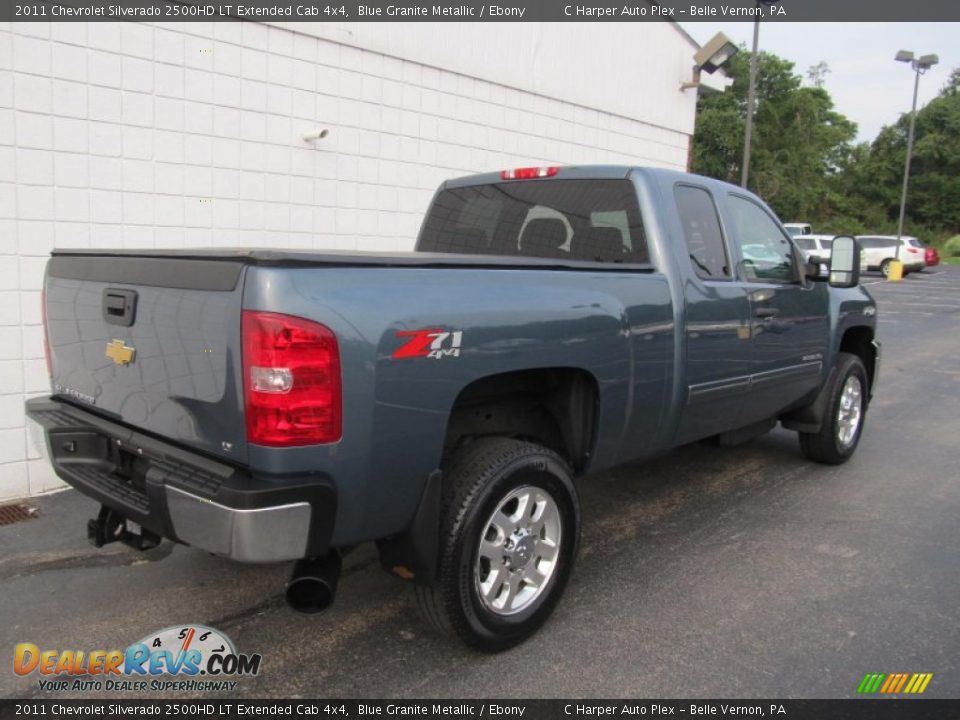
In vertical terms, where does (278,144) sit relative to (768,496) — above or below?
above

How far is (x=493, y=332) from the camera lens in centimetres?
271

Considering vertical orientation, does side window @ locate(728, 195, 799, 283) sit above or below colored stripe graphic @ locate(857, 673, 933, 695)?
above

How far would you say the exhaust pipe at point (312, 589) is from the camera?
2502mm

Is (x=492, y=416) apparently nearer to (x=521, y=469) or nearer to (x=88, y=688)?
(x=521, y=469)

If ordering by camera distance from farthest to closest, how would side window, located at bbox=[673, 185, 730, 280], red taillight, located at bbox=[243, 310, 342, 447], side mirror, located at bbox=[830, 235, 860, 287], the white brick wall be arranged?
side mirror, located at bbox=[830, 235, 860, 287] → the white brick wall → side window, located at bbox=[673, 185, 730, 280] → red taillight, located at bbox=[243, 310, 342, 447]

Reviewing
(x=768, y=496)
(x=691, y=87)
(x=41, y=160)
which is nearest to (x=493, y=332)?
(x=768, y=496)

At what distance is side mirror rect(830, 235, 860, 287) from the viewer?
478 centimetres

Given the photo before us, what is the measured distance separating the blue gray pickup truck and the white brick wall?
1938 mm

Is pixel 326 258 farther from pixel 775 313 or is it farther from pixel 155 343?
pixel 775 313

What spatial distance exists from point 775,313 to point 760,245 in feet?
1.51

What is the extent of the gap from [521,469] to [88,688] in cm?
179

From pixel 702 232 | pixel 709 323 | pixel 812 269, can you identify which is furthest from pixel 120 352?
pixel 812 269

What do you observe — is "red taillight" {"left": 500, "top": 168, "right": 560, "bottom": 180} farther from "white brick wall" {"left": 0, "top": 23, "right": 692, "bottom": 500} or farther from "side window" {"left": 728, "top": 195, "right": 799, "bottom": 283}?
"white brick wall" {"left": 0, "top": 23, "right": 692, "bottom": 500}
